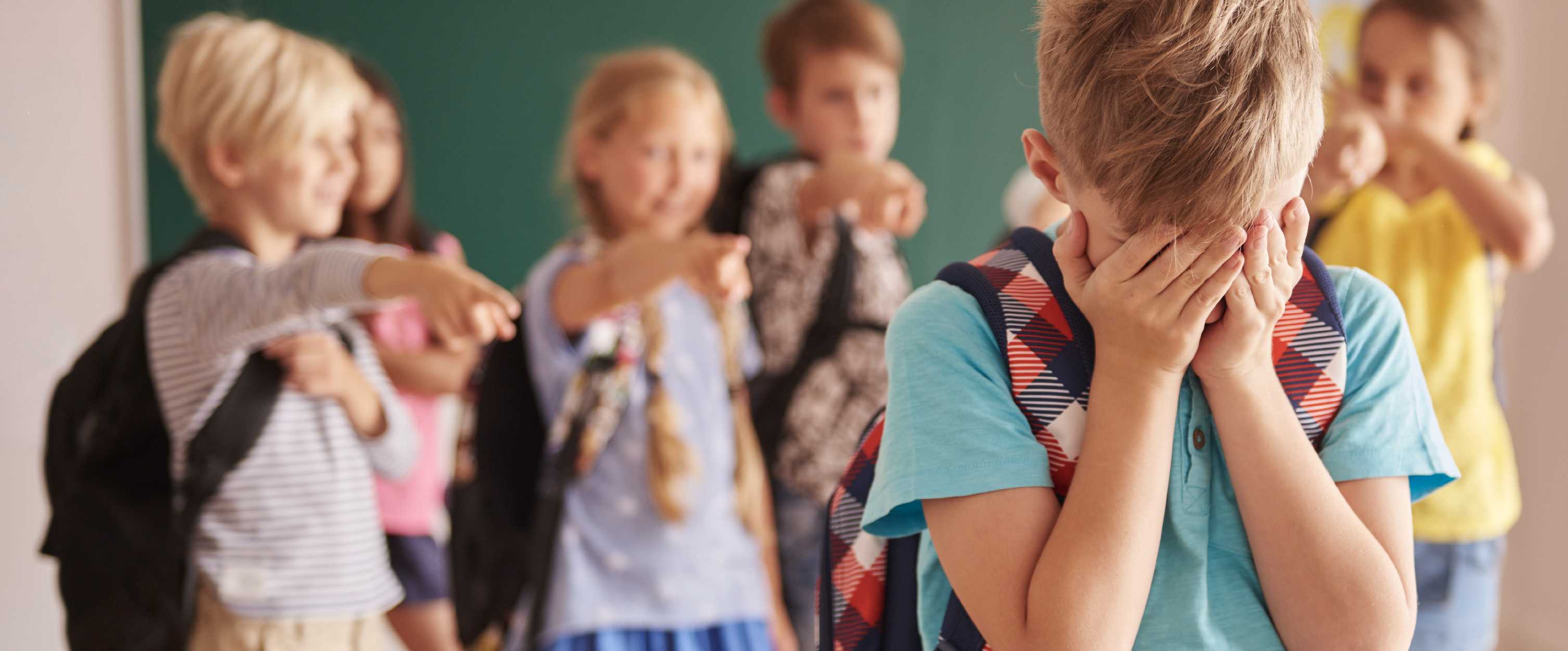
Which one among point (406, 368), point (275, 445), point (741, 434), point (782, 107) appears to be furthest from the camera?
point (782, 107)

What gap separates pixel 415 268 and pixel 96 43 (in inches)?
18.4

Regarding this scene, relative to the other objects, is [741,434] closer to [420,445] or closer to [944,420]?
[420,445]

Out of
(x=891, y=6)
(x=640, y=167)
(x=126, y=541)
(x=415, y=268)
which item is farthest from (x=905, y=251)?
(x=126, y=541)

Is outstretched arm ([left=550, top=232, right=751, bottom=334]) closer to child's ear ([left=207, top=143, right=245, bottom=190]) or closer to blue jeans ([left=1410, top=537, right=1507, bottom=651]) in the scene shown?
child's ear ([left=207, top=143, right=245, bottom=190])

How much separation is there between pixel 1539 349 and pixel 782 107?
1774 millimetres

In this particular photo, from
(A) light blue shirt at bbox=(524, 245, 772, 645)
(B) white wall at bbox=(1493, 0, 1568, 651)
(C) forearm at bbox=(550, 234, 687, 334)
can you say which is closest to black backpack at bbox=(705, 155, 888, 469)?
(A) light blue shirt at bbox=(524, 245, 772, 645)

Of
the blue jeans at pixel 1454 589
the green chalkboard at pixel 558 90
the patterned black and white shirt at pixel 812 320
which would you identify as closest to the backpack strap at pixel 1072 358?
the patterned black and white shirt at pixel 812 320

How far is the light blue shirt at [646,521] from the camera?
4.29 ft

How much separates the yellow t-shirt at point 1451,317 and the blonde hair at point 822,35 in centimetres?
84

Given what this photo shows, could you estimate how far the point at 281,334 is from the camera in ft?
3.42

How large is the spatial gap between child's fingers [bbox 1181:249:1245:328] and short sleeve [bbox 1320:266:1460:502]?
0.13 meters

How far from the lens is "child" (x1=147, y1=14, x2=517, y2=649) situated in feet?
3.31

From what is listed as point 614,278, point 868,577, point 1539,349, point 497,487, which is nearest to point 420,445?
point 497,487

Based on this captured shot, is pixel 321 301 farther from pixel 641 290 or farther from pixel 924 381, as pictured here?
pixel 924 381
